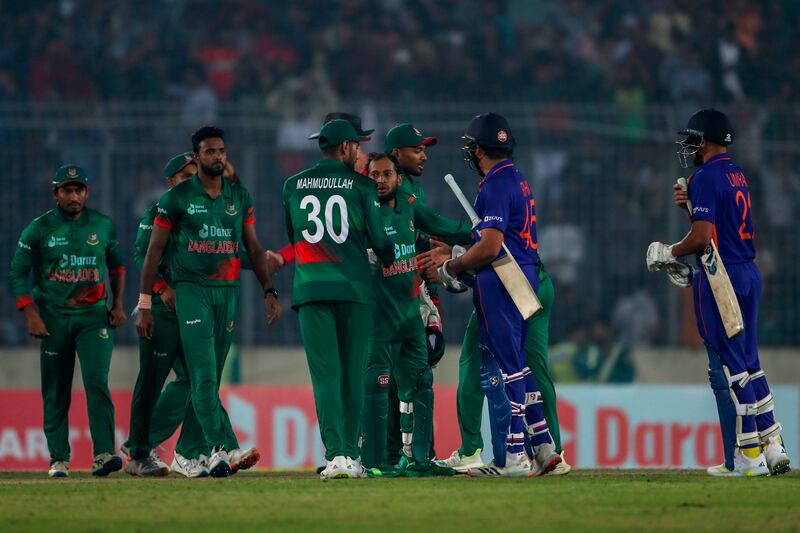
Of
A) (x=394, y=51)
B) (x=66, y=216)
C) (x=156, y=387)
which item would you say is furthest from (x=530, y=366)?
(x=394, y=51)

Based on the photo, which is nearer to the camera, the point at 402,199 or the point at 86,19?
the point at 402,199

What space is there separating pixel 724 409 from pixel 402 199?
2571 millimetres

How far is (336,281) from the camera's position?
30.3 feet

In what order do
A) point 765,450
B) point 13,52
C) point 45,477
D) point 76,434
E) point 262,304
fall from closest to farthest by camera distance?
point 765,450 → point 45,477 → point 76,434 → point 262,304 → point 13,52

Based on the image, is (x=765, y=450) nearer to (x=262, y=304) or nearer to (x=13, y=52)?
(x=262, y=304)

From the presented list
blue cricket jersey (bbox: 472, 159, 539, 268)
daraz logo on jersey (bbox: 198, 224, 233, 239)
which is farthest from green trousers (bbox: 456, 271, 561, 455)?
daraz logo on jersey (bbox: 198, 224, 233, 239)

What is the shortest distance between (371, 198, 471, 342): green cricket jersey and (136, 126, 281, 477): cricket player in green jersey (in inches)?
31.0

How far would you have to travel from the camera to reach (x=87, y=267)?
35.8 feet

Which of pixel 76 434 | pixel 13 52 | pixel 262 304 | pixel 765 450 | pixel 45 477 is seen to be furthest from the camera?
pixel 13 52

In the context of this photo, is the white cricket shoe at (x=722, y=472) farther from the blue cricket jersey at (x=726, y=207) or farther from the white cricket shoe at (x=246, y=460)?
the white cricket shoe at (x=246, y=460)

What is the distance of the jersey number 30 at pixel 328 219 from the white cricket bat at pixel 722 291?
2.32 meters

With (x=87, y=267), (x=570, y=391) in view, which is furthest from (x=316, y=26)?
(x=87, y=267)

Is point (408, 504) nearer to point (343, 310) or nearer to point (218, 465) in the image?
point (343, 310)

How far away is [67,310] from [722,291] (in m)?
4.67
